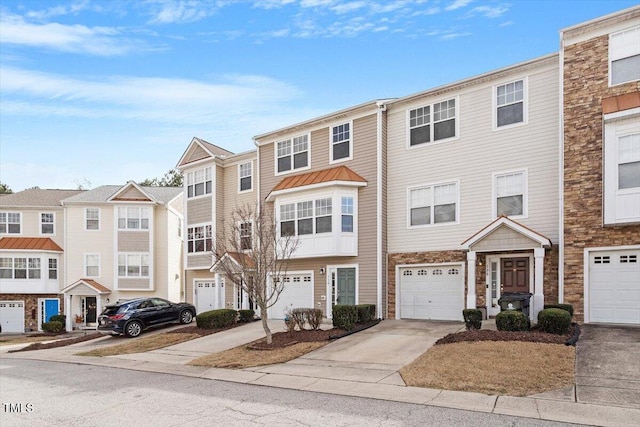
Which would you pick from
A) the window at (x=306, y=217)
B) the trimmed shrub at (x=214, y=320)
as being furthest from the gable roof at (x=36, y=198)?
the window at (x=306, y=217)

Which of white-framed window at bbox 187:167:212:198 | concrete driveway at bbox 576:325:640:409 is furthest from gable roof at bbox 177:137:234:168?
concrete driveway at bbox 576:325:640:409

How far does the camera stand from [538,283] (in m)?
14.3

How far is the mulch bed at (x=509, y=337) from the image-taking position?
11461mm

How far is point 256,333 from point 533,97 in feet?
40.2

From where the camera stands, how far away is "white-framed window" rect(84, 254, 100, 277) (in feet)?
101

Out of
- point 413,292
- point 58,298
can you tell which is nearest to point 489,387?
point 413,292

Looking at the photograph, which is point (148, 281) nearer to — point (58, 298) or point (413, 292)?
point (58, 298)

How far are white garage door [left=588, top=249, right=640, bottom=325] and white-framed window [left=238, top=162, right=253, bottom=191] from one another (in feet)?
49.0

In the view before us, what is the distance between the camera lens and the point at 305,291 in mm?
20875

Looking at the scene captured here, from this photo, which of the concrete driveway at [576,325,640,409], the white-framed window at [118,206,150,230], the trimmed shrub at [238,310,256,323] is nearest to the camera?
the concrete driveway at [576,325,640,409]

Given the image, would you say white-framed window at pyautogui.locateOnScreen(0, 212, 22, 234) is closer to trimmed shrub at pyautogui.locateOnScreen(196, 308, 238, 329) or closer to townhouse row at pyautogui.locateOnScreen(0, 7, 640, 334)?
townhouse row at pyautogui.locateOnScreen(0, 7, 640, 334)

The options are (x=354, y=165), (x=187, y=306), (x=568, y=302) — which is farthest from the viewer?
(x=187, y=306)

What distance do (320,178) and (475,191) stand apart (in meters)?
5.98

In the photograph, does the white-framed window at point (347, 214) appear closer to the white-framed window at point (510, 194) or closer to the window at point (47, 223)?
the white-framed window at point (510, 194)
